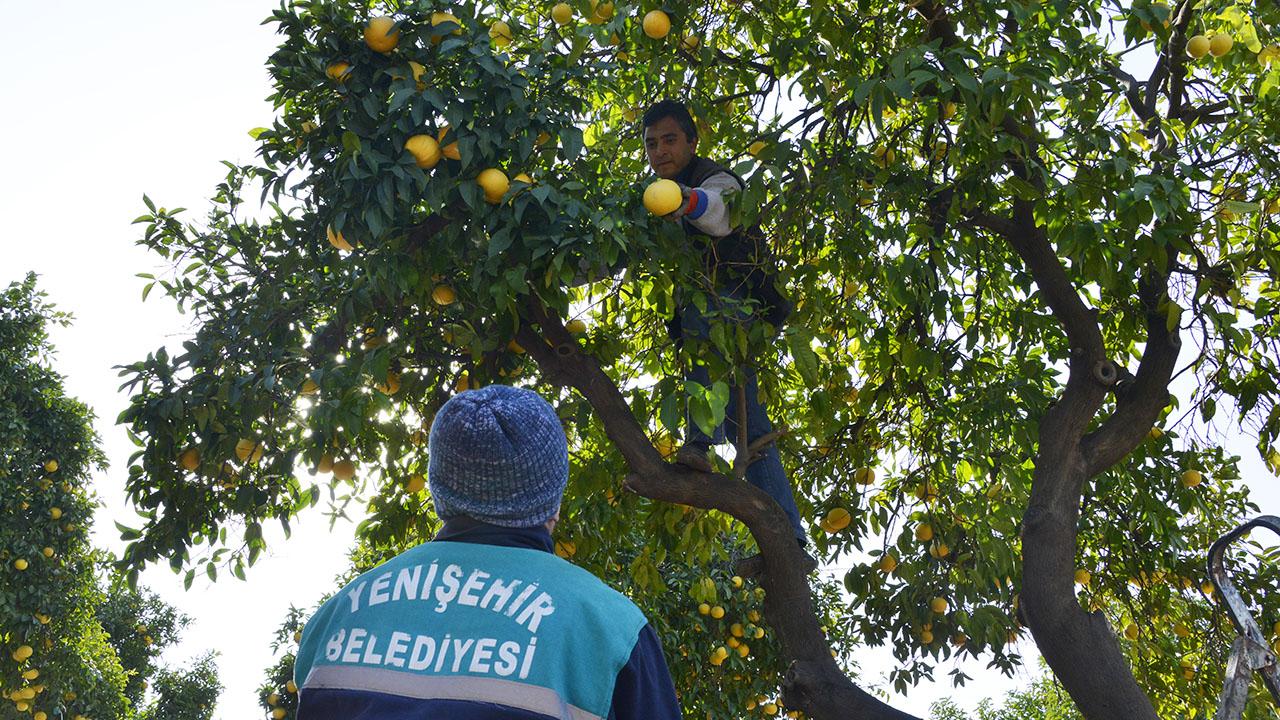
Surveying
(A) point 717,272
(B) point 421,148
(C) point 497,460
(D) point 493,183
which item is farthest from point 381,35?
(C) point 497,460

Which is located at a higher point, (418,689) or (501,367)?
(501,367)

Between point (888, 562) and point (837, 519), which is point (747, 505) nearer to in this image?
point (837, 519)

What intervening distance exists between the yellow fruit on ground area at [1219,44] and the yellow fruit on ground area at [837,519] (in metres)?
2.38

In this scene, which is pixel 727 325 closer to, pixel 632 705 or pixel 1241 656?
pixel 1241 656

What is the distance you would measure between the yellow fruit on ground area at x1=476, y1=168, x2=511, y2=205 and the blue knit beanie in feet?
6.04

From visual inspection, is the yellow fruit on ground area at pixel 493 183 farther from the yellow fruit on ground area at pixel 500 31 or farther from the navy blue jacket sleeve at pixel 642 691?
the navy blue jacket sleeve at pixel 642 691

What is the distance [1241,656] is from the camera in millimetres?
2381

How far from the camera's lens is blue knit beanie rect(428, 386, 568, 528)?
4.87ft

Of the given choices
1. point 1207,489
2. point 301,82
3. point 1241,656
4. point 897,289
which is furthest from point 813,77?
point 1207,489

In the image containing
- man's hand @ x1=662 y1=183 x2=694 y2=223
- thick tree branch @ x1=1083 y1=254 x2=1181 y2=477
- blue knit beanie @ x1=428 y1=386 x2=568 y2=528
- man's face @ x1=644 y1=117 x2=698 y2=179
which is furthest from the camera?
thick tree branch @ x1=1083 y1=254 x2=1181 y2=477

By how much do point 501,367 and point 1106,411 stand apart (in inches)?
125

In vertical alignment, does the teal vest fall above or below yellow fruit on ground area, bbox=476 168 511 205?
below

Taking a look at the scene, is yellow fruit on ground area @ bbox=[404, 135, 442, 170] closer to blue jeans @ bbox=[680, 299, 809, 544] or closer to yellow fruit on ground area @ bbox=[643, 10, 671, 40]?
blue jeans @ bbox=[680, 299, 809, 544]

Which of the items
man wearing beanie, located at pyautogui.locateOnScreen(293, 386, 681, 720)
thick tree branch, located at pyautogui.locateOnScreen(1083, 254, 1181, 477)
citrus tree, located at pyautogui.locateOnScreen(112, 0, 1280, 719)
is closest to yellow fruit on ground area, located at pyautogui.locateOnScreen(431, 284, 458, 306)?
citrus tree, located at pyautogui.locateOnScreen(112, 0, 1280, 719)
